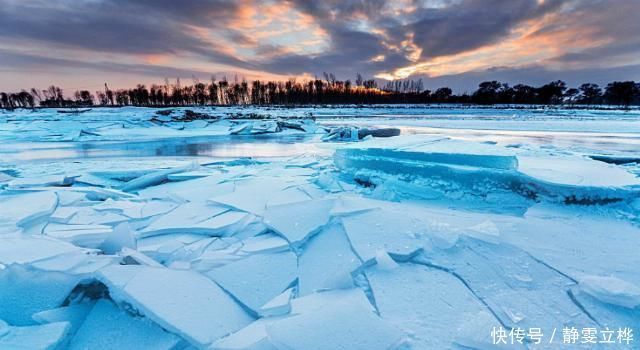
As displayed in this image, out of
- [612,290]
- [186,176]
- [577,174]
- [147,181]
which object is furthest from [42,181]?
[577,174]

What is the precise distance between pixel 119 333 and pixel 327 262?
3.48ft

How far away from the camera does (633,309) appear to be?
1398 millimetres

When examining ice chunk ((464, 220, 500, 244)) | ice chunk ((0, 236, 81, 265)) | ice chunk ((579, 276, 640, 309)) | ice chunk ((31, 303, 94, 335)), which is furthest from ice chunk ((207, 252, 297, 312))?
ice chunk ((579, 276, 640, 309))

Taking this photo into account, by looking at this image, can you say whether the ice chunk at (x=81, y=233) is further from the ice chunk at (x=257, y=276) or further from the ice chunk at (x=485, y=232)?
the ice chunk at (x=485, y=232)

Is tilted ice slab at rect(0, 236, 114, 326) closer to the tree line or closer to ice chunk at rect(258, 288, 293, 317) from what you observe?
ice chunk at rect(258, 288, 293, 317)

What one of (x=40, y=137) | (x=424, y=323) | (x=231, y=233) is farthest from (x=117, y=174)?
(x=40, y=137)

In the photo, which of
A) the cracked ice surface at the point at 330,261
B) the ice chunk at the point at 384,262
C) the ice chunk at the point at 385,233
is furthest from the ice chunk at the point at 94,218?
the ice chunk at the point at 384,262

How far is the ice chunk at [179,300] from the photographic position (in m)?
1.28

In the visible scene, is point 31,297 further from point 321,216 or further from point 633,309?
point 633,309

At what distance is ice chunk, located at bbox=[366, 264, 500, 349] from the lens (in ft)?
4.14

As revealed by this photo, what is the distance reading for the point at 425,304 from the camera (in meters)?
1.46

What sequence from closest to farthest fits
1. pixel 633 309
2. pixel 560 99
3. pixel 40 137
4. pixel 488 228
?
pixel 633 309 → pixel 488 228 → pixel 40 137 → pixel 560 99

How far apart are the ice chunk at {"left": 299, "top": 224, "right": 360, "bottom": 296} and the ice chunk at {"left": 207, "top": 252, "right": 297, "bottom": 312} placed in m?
0.09

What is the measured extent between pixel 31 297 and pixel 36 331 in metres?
0.25
